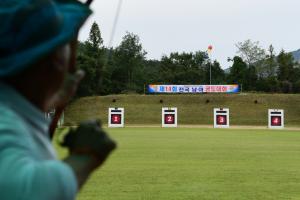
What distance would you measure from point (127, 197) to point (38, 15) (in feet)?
17.4

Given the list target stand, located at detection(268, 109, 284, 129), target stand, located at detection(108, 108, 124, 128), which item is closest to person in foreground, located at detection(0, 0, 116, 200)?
target stand, located at detection(108, 108, 124, 128)

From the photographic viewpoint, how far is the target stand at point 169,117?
32.7m

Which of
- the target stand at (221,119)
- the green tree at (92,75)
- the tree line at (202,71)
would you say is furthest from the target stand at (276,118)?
the tree line at (202,71)

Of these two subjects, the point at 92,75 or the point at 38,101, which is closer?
the point at 38,101

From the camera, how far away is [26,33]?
1.12 m

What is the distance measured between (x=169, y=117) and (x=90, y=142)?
106ft

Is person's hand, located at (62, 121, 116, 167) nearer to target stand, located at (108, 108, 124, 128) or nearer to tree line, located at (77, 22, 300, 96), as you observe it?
target stand, located at (108, 108, 124, 128)

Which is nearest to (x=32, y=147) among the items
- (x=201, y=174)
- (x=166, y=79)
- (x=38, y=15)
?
(x=38, y=15)

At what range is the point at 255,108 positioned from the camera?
47.0 m

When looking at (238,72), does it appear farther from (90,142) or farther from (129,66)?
(90,142)

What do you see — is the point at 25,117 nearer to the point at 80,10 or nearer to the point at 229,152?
the point at 80,10

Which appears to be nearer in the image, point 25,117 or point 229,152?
point 25,117

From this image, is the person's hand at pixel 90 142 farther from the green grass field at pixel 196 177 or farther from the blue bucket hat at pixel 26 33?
the green grass field at pixel 196 177

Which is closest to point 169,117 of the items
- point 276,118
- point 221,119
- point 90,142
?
point 221,119
